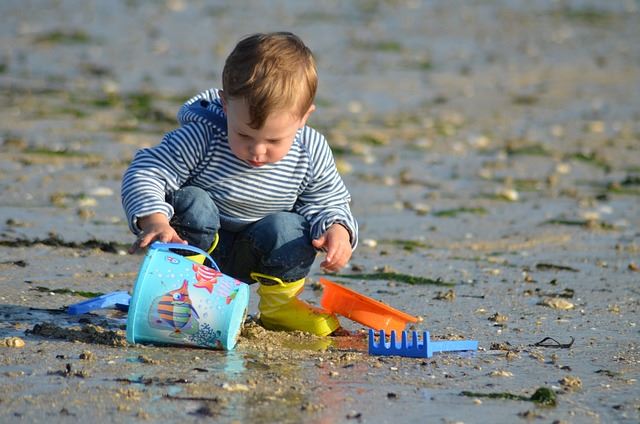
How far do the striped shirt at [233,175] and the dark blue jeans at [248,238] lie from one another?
53 millimetres

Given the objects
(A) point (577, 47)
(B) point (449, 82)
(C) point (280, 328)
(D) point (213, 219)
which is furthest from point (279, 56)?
(A) point (577, 47)

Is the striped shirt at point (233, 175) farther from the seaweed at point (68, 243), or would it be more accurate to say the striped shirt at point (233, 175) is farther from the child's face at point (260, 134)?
the seaweed at point (68, 243)

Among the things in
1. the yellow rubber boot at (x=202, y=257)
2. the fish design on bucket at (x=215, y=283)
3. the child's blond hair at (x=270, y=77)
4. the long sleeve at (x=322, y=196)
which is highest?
the child's blond hair at (x=270, y=77)

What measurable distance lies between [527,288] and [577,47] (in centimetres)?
1182

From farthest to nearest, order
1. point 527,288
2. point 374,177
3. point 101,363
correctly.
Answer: point 374,177
point 527,288
point 101,363

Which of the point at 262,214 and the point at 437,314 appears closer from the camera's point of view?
the point at 262,214

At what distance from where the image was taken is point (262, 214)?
168 inches

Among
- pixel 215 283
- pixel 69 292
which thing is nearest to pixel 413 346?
pixel 215 283

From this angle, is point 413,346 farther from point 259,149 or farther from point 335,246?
point 259,149

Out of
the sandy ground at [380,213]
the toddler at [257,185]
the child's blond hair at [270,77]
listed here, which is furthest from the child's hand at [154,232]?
the child's blond hair at [270,77]

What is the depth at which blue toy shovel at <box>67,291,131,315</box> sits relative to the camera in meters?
4.22

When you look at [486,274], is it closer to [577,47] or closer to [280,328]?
[280,328]

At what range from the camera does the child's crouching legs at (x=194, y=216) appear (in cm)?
404

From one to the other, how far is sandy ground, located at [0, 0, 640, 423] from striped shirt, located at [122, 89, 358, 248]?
0.47 m
